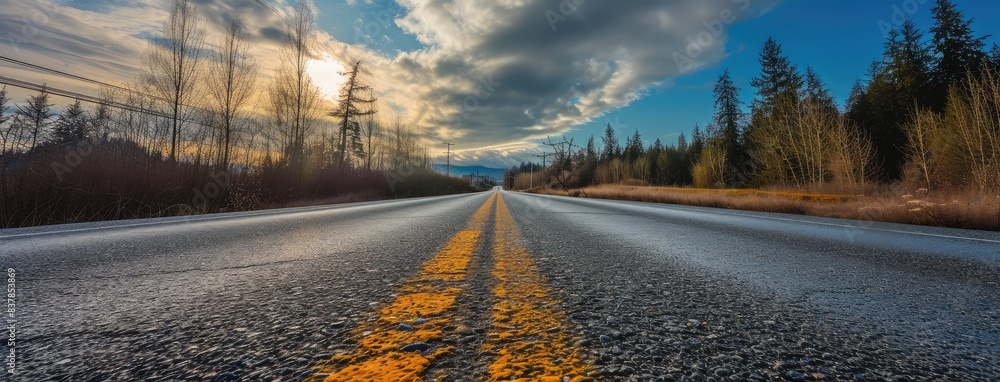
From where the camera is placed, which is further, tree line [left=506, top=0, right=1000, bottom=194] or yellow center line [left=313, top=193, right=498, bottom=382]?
tree line [left=506, top=0, right=1000, bottom=194]

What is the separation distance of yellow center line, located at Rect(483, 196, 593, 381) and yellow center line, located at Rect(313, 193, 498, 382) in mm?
138

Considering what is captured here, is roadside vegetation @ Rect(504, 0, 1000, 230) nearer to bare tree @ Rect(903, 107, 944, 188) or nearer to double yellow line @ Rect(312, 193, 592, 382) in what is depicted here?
bare tree @ Rect(903, 107, 944, 188)

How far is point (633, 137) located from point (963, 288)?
3428 inches

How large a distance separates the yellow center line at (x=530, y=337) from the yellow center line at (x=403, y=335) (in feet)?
0.45

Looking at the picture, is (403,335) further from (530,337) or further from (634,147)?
(634,147)

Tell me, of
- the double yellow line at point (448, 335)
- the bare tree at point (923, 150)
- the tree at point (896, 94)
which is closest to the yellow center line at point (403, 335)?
the double yellow line at point (448, 335)

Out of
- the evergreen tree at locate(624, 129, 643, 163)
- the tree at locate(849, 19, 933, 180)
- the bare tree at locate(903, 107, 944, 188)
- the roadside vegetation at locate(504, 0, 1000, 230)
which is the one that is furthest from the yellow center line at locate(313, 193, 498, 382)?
the evergreen tree at locate(624, 129, 643, 163)

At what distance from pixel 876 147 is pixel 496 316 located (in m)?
36.0

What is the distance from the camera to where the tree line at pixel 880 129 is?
13.6m

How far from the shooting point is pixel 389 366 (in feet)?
2.38

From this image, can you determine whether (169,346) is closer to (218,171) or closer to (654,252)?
(654,252)

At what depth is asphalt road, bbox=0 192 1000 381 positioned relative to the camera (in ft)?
2.48

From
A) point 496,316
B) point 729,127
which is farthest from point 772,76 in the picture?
point 496,316

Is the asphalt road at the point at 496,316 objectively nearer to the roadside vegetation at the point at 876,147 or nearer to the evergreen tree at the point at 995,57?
the roadside vegetation at the point at 876,147
